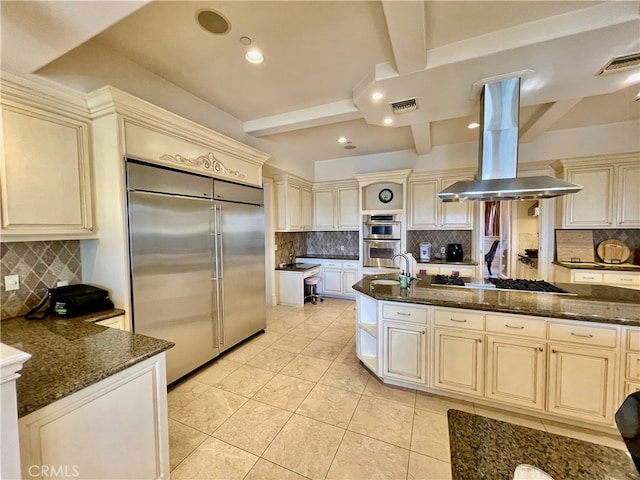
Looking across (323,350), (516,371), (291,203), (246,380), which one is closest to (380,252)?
(291,203)

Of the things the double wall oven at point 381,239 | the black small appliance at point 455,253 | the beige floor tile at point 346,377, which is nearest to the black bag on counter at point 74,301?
the beige floor tile at point 346,377

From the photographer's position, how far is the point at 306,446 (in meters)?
1.82

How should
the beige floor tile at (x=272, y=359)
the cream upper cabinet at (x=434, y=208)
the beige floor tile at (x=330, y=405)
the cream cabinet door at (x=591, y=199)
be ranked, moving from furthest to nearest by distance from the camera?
1. the cream upper cabinet at (x=434, y=208)
2. the cream cabinet door at (x=591, y=199)
3. the beige floor tile at (x=272, y=359)
4. the beige floor tile at (x=330, y=405)

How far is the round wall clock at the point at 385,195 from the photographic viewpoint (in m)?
5.23

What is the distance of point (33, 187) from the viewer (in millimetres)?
1775

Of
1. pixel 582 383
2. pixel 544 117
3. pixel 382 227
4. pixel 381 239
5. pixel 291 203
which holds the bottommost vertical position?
pixel 582 383

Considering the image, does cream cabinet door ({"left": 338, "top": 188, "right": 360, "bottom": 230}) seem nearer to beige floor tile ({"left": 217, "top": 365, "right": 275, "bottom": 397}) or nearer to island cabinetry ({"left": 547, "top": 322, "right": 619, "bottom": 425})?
beige floor tile ({"left": 217, "top": 365, "right": 275, "bottom": 397})

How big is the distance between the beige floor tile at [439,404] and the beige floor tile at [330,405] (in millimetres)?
546

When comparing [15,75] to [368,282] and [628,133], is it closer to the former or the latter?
[368,282]

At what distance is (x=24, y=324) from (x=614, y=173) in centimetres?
663

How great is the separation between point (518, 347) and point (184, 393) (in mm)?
2839

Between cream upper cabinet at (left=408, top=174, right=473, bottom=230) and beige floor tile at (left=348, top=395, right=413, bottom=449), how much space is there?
344 centimetres

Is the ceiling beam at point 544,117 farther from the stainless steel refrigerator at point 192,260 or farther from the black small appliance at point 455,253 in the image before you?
the stainless steel refrigerator at point 192,260
